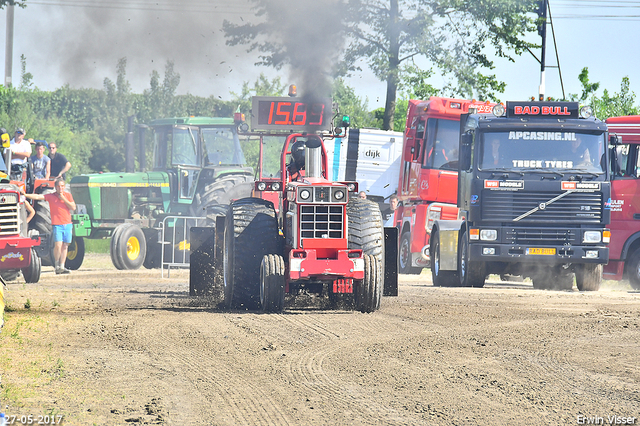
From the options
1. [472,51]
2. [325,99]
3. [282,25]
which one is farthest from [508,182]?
[472,51]

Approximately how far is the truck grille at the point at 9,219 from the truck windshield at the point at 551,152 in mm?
8276

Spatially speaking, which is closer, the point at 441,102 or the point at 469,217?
the point at 469,217

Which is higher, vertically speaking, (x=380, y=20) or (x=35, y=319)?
(x=380, y=20)

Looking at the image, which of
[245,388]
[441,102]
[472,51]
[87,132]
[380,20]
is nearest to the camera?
[245,388]

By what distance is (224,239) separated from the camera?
12.4 metres

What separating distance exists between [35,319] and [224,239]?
2.89 m

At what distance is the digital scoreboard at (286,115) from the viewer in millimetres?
12398

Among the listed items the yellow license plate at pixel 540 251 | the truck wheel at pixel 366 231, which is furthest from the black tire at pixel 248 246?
the yellow license plate at pixel 540 251

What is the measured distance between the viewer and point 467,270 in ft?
52.9

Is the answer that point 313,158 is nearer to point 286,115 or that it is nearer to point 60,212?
point 286,115

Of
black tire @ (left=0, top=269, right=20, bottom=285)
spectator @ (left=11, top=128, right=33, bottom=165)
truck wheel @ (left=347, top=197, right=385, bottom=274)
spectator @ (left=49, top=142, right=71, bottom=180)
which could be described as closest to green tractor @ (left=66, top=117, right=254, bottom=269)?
spectator @ (left=49, top=142, right=71, bottom=180)

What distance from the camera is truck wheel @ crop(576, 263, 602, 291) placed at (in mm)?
16062

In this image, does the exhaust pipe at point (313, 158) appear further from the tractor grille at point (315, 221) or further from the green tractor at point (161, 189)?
the green tractor at point (161, 189)

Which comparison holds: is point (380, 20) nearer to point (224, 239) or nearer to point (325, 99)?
point (325, 99)
